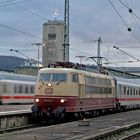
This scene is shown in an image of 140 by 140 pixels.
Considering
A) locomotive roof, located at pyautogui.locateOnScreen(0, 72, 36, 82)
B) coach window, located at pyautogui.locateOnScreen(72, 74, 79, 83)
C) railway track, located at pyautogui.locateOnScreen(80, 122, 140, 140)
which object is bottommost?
railway track, located at pyautogui.locateOnScreen(80, 122, 140, 140)

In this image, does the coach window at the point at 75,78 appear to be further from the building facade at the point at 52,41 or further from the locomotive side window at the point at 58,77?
the building facade at the point at 52,41

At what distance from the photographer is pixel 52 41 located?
A: 98188 mm

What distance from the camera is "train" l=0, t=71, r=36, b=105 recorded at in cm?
4894

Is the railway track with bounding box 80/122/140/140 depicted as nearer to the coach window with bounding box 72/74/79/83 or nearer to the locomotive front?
the locomotive front

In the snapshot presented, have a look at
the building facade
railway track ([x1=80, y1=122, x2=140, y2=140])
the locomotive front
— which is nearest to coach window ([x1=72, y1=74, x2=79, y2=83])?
the locomotive front

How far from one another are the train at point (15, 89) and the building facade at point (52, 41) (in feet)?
128

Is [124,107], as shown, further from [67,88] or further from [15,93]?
[67,88]

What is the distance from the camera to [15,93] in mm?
50469

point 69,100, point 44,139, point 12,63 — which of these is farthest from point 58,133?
point 12,63

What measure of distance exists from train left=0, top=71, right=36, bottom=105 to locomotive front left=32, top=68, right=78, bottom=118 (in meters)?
20.2

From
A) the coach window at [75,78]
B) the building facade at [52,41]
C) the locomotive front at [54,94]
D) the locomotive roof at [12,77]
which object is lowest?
the locomotive front at [54,94]

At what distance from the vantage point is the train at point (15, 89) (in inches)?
1927

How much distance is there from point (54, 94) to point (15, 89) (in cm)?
2270

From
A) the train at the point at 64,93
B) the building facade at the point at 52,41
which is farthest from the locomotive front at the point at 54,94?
the building facade at the point at 52,41
